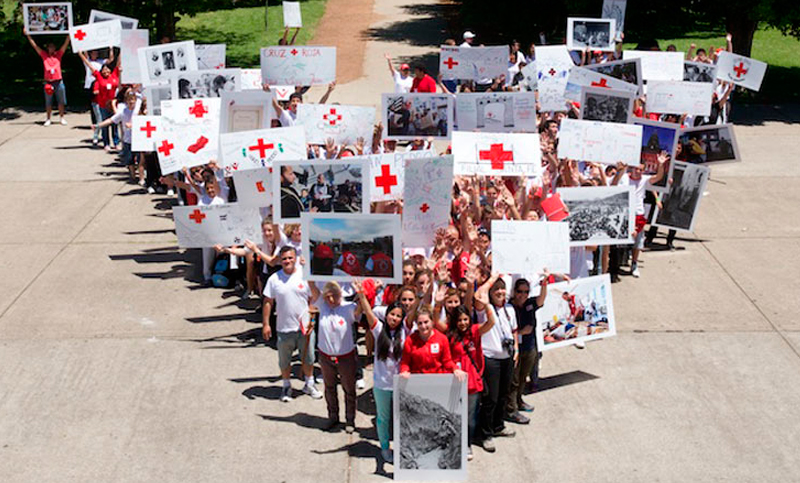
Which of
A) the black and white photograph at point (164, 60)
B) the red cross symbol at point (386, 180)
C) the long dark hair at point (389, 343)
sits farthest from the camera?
the black and white photograph at point (164, 60)

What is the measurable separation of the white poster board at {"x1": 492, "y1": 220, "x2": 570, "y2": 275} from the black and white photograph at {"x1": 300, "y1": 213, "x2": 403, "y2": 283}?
3.14ft

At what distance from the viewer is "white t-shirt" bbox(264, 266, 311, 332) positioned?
9.15 meters

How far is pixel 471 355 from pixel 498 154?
3.92 metres

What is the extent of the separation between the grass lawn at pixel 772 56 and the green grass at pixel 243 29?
32.9 ft

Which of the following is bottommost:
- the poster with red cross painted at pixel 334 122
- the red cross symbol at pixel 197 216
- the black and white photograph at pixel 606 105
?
the red cross symbol at pixel 197 216

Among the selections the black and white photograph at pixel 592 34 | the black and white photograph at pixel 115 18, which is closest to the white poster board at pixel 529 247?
the black and white photograph at pixel 592 34

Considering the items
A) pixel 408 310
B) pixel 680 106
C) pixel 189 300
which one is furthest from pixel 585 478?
pixel 680 106

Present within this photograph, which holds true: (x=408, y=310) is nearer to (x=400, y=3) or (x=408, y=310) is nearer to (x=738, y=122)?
(x=738, y=122)

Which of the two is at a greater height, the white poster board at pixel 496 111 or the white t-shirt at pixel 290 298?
the white poster board at pixel 496 111

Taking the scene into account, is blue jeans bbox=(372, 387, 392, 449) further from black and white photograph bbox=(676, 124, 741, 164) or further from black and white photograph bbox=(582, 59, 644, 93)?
black and white photograph bbox=(582, 59, 644, 93)

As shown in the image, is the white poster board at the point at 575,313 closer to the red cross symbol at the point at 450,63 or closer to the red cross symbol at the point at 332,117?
the red cross symbol at the point at 332,117

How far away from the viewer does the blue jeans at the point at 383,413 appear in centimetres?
818

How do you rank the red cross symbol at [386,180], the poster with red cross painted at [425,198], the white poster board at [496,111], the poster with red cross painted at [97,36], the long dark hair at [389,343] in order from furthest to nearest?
the poster with red cross painted at [97,36]
the white poster board at [496,111]
the red cross symbol at [386,180]
the poster with red cross painted at [425,198]
the long dark hair at [389,343]

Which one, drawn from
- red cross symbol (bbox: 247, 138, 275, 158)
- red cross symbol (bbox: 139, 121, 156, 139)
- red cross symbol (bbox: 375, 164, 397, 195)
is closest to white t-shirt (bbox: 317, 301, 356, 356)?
red cross symbol (bbox: 375, 164, 397, 195)
